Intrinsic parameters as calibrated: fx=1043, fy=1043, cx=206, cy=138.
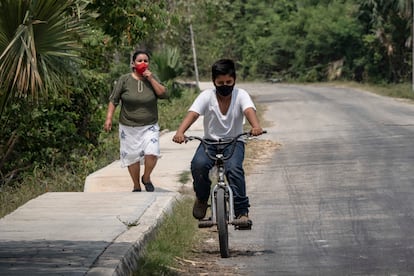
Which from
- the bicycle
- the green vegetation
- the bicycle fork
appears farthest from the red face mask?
the bicycle fork

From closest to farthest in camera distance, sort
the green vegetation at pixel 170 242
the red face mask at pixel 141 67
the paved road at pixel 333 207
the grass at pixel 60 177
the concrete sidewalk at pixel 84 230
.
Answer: the concrete sidewalk at pixel 84 230, the green vegetation at pixel 170 242, the paved road at pixel 333 207, the red face mask at pixel 141 67, the grass at pixel 60 177

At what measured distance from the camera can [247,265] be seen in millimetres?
8883

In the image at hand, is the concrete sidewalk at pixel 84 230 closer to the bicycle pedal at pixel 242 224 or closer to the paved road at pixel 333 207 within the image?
the bicycle pedal at pixel 242 224

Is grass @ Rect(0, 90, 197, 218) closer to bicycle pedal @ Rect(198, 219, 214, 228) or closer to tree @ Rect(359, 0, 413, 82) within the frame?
bicycle pedal @ Rect(198, 219, 214, 228)

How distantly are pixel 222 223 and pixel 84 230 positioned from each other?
54.4 inches

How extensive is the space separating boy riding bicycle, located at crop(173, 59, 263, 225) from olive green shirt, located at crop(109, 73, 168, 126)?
325cm

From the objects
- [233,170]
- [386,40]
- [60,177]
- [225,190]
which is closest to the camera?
[225,190]

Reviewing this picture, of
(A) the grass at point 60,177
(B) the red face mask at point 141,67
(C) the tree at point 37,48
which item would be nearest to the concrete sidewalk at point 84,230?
(A) the grass at point 60,177

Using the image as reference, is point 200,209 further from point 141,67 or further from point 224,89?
point 141,67

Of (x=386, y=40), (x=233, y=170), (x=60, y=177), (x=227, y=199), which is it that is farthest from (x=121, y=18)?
(x=386, y=40)

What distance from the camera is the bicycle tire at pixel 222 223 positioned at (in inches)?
355

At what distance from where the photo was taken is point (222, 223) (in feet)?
29.8

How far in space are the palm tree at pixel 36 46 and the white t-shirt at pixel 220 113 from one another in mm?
2035

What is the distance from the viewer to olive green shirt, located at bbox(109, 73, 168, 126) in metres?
12.8
